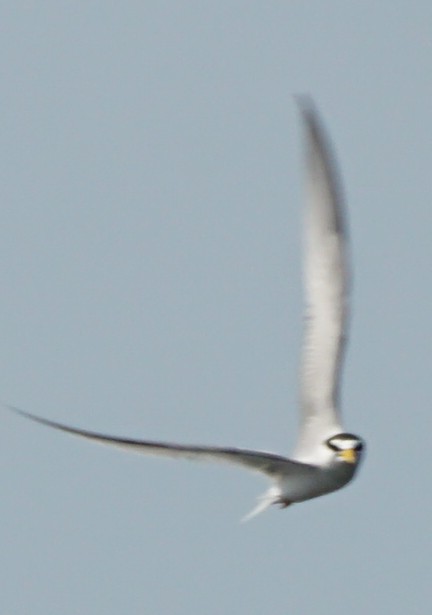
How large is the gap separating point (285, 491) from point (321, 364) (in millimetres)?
1651

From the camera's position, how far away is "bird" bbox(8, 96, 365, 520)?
15766 mm

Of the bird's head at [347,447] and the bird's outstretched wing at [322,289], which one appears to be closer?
the bird's head at [347,447]

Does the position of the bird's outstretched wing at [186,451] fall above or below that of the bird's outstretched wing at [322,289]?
below

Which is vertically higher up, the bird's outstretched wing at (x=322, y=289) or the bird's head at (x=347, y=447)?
the bird's outstretched wing at (x=322, y=289)

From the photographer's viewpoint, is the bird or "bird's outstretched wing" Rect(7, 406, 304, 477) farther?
the bird

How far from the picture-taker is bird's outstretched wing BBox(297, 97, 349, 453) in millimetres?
16734

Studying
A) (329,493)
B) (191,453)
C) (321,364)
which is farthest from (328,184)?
(191,453)

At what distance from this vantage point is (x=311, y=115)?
16.7m

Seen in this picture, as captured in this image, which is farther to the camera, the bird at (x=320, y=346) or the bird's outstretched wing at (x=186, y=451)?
the bird at (x=320, y=346)

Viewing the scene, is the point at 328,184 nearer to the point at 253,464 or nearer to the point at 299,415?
the point at 299,415

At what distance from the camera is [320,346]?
17.0 metres

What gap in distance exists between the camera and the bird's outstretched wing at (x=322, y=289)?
16734mm

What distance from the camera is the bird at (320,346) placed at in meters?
15.8

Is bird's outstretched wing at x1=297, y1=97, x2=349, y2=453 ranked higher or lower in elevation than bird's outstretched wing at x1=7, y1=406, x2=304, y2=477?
higher
